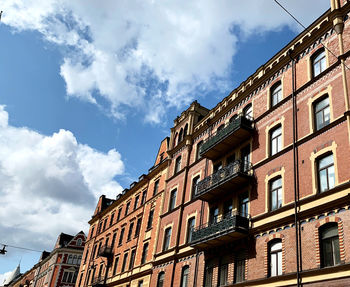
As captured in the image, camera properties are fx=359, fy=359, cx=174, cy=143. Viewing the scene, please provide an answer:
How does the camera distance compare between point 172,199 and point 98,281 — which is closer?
point 172,199

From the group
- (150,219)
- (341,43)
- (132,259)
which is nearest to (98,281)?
(132,259)

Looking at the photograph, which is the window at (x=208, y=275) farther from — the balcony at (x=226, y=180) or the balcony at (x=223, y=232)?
the balcony at (x=226, y=180)

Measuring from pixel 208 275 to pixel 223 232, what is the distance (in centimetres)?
372

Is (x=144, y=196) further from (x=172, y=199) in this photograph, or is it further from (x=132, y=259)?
(x=172, y=199)

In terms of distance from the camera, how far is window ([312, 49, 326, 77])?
2023 cm

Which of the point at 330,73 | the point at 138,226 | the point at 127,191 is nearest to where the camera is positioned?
the point at 330,73

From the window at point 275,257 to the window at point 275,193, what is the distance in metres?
1.96

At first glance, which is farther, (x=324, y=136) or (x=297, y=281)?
(x=324, y=136)

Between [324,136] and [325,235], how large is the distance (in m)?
4.95

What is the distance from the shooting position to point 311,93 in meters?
20.0

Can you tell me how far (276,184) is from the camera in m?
19.9

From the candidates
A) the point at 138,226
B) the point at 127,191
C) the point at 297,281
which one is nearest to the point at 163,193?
the point at 138,226

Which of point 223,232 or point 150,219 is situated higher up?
point 150,219

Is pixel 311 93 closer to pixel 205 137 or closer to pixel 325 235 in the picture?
pixel 325 235
